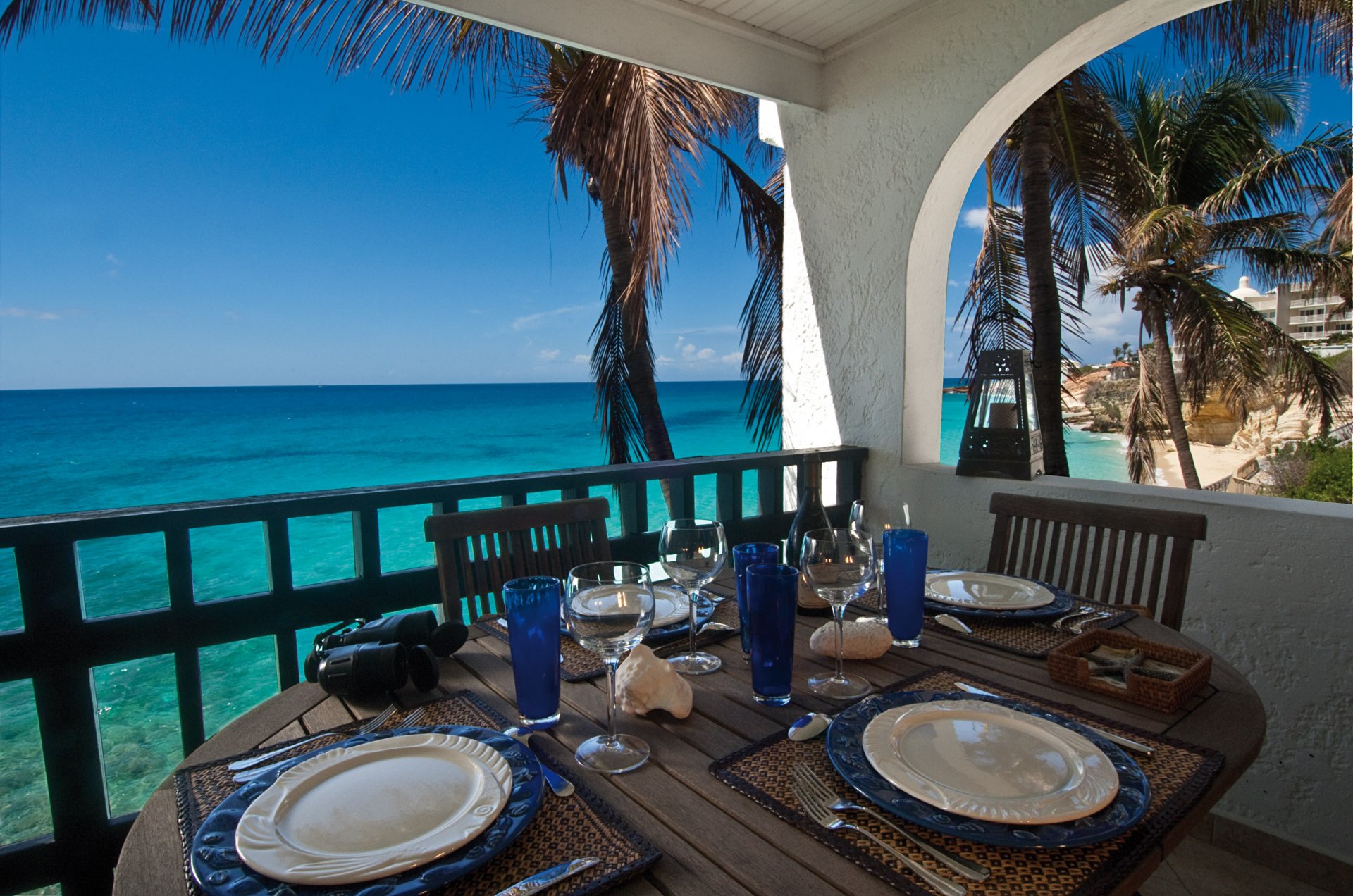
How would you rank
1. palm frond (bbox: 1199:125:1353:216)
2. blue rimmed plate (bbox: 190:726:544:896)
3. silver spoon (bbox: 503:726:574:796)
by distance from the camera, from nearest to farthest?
1. blue rimmed plate (bbox: 190:726:544:896)
2. silver spoon (bbox: 503:726:574:796)
3. palm frond (bbox: 1199:125:1353:216)

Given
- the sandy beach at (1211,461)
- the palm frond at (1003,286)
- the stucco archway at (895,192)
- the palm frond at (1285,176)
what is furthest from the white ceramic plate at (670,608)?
the sandy beach at (1211,461)

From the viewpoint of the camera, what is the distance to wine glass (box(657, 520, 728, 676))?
1.01 metres

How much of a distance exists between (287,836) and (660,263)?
368cm

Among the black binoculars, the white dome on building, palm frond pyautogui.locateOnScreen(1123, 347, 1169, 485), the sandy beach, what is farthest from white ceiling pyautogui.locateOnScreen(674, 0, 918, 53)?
the sandy beach

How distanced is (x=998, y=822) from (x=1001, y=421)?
77.4 inches

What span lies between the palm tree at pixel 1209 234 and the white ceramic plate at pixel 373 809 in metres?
8.99

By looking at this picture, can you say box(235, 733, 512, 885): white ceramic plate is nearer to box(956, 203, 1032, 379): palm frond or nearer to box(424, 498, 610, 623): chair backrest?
box(424, 498, 610, 623): chair backrest

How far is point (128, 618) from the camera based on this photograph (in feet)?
4.44

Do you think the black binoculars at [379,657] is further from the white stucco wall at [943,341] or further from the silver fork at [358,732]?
the white stucco wall at [943,341]

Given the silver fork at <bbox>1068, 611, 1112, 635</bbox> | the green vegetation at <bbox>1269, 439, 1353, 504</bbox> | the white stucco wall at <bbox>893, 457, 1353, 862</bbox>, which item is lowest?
the green vegetation at <bbox>1269, 439, 1353, 504</bbox>

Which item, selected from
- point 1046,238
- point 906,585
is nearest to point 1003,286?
point 1046,238

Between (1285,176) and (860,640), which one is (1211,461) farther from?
(860,640)

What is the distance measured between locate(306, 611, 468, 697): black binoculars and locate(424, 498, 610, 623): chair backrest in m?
0.34

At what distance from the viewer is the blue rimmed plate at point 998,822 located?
0.57 meters
